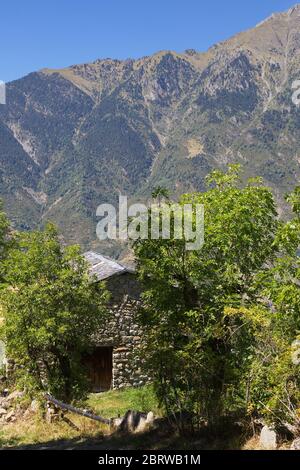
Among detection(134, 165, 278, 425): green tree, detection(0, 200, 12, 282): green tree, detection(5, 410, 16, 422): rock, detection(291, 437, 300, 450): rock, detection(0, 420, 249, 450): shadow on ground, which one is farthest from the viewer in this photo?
detection(0, 200, 12, 282): green tree

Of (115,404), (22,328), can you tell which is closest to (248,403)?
(22,328)

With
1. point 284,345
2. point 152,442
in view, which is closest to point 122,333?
point 152,442

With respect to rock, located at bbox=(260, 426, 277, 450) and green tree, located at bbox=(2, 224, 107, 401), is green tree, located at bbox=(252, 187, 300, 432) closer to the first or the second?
rock, located at bbox=(260, 426, 277, 450)

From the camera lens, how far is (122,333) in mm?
24438

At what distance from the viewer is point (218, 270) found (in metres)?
13.2

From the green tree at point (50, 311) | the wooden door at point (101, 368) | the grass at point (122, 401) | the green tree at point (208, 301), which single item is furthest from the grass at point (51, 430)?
the wooden door at point (101, 368)

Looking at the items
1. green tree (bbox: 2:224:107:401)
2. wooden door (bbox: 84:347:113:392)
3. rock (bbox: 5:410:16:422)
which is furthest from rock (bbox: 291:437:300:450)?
wooden door (bbox: 84:347:113:392)

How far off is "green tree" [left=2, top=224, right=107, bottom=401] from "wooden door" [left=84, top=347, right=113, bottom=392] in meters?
8.08

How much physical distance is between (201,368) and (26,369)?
6.25 metres

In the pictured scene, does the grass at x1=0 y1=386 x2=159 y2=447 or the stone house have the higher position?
the stone house

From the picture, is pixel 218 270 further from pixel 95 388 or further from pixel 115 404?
pixel 95 388

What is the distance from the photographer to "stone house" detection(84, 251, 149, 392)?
2430cm

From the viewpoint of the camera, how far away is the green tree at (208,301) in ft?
40.5

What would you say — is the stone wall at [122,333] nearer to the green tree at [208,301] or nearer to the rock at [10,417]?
the rock at [10,417]
